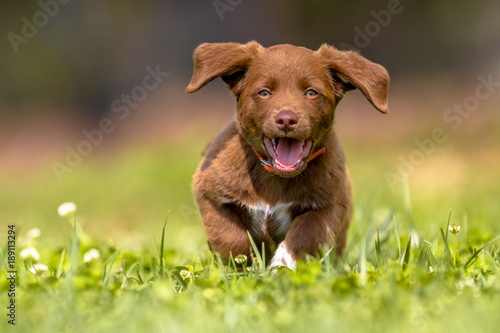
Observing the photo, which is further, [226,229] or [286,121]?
[226,229]

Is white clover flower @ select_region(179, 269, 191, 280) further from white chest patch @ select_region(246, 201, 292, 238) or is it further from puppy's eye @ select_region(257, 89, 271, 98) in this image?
puppy's eye @ select_region(257, 89, 271, 98)

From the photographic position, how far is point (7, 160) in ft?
45.7

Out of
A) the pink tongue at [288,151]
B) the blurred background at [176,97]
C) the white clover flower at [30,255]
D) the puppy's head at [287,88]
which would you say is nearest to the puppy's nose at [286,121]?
the puppy's head at [287,88]

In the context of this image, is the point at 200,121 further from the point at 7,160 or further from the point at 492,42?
the point at 492,42

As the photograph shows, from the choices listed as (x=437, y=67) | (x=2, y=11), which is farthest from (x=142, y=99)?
(x=437, y=67)

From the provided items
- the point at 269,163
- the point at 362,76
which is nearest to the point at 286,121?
the point at 269,163

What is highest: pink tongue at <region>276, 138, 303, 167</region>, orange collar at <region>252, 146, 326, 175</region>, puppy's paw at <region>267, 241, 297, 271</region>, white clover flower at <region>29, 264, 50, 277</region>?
pink tongue at <region>276, 138, 303, 167</region>

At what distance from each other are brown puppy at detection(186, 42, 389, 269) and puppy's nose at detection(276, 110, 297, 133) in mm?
63

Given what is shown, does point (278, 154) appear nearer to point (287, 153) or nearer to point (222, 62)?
point (287, 153)

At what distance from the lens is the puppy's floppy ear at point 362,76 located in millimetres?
4004

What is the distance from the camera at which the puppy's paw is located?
3907 mm

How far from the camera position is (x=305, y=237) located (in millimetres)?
3971

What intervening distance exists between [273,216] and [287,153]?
1.43 feet

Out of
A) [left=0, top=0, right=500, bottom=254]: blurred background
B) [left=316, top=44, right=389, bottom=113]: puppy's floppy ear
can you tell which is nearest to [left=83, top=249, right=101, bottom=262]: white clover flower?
[left=316, top=44, right=389, bottom=113]: puppy's floppy ear
